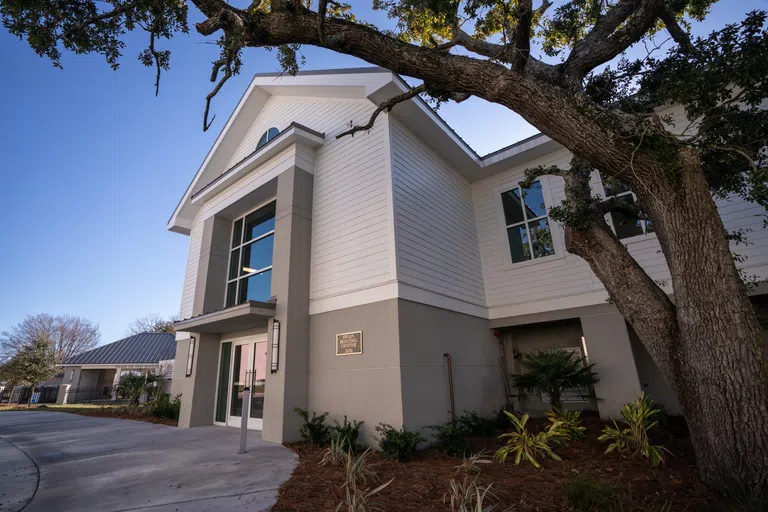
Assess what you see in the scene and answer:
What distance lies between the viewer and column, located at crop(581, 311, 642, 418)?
284 inches

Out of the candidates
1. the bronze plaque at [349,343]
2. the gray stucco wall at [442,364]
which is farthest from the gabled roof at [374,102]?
the bronze plaque at [349,343]

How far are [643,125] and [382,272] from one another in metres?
4.36

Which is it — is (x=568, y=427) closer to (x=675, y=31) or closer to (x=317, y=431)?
(x=317, y=431)

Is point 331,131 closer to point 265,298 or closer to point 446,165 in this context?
point 446,165

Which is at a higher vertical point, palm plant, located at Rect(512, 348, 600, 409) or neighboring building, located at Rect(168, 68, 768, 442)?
neighboring building, located at Rect(168, 68, 768, 442)

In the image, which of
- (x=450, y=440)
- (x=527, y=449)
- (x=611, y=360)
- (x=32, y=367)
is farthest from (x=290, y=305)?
(x=32, y=367)

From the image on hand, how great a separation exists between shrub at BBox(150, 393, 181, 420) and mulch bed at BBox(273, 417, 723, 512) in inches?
271

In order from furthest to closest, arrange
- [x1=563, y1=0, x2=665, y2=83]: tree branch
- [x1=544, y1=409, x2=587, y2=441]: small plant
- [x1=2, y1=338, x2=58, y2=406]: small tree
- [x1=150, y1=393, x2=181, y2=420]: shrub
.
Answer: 1. [x1=2, y1=338, x2=58, y2=406]: small tree
2. [x1=150, y1=393, x2=181, y2=420]: shrub
3. [x1=544, y1=409, x2=587, y2=441]: small plant
4. [x1=563, y1=0, x2=665, y2=83]: tree branch

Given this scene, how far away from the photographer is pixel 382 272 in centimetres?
665

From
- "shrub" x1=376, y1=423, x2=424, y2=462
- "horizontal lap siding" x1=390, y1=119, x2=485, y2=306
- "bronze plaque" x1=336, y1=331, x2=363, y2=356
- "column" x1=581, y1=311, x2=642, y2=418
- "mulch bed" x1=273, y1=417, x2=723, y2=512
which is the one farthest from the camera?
"column" x1=581, y1=311, x2=642, y2=418

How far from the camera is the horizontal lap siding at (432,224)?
23.4ft

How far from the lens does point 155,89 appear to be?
503 cm

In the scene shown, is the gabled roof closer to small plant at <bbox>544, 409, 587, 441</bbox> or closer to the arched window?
the arched window

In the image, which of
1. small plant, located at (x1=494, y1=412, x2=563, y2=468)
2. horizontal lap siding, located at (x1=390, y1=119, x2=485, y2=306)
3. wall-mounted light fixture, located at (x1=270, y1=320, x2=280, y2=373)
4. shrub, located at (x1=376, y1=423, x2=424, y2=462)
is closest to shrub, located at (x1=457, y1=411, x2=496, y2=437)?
shrub, located at (x1=376, y1=423, x2=424, y2=462)
